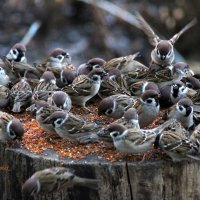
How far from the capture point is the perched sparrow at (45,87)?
24.9 feet

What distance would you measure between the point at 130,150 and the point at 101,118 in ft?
3.42

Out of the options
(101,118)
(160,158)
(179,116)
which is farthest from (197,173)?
(101,118)

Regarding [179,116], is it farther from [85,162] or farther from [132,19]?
[132,19]

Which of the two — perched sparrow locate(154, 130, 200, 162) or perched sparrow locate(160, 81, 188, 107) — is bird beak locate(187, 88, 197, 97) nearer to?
perched sparrow locate(160, 81, 188, 107)

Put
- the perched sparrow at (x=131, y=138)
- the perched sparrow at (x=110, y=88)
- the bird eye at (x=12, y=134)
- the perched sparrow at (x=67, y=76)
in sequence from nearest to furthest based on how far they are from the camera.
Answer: the perched sparrow at (x=131, y=138) → the bird eye at (x=12, y=134) → the perched sparrow at (x=110, y=88) → the perched sparrow at (x=67, y=76)

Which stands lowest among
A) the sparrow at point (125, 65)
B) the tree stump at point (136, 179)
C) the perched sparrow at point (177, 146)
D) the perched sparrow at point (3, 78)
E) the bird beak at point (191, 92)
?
the tree stump at point (136, 179)

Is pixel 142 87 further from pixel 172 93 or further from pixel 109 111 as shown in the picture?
pixel 109 111

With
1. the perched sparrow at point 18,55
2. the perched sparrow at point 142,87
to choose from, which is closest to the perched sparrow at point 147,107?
the perched sparrow at point 142,87

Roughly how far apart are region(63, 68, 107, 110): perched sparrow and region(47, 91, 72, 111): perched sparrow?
30 cm

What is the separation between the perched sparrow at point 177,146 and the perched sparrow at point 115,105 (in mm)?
827

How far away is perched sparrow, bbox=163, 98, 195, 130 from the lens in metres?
6.94

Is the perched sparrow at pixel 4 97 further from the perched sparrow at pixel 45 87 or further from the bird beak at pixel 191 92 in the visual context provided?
the bird beak at pixel 191 92

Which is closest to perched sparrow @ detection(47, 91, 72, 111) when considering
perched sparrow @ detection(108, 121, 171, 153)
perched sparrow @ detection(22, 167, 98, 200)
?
perched sparrow @ detection(108, 121, 171, 153)

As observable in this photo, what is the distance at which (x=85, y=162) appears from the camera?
20.5 feet
